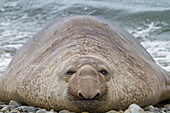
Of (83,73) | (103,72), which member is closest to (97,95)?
(83,73)

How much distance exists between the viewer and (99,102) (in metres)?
3.67

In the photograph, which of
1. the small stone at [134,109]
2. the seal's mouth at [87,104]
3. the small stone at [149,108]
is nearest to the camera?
the seal's mouth at [87,104]

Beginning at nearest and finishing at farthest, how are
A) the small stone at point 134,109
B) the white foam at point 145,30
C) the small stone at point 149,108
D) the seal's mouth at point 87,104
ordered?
the seal's mouth at point 87,104, the small stone at point 134,109, the small stone at point 149,108, the white foam at point 145,30

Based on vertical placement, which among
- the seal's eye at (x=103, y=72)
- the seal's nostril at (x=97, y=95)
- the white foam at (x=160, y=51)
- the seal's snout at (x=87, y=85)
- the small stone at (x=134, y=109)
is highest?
the white foam at (x=160, y=51)

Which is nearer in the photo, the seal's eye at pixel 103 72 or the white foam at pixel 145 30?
the seal's eye at pixel 103 72

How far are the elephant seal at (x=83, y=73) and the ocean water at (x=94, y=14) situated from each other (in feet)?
8.85

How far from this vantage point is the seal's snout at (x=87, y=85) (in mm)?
3480

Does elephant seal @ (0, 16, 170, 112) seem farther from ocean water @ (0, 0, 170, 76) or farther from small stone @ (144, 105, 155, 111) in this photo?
ocean water @ (0, 0, 170, 76)

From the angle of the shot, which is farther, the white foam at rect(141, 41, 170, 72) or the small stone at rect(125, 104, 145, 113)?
the white foam at rect(141, 41, 170, 72)

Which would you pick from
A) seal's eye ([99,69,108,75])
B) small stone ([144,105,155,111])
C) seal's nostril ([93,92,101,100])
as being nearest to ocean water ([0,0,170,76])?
small stone ([144,105,155,111])

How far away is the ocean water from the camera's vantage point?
1013cm

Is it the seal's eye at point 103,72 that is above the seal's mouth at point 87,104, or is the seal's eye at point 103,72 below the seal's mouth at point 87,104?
above

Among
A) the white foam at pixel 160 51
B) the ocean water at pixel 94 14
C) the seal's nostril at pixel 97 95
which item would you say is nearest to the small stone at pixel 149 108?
the seal's nostril at pixel 97 95

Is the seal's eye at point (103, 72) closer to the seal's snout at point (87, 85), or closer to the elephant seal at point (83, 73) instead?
the elephant seal at point (83, 73)
